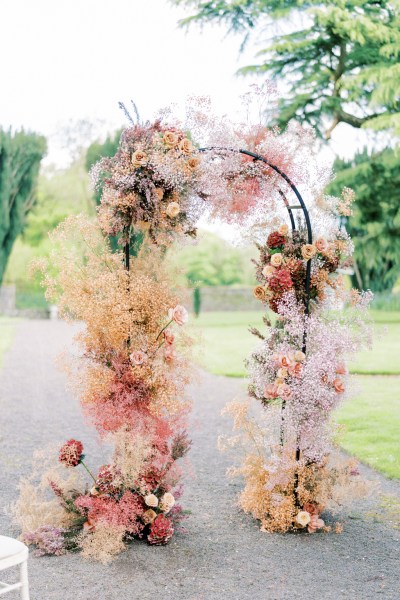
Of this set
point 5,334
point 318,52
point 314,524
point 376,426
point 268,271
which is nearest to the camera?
point 314,524

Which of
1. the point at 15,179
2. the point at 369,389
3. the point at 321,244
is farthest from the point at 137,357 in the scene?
the point at 15,179

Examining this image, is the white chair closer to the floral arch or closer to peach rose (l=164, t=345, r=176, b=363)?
the floral arch

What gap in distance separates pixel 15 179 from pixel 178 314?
22.4 m

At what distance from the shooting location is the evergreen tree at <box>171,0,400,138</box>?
15203 millimetres

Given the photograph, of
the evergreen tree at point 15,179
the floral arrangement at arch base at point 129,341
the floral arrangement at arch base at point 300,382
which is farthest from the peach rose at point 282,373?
the evergreen tree at point 15,179

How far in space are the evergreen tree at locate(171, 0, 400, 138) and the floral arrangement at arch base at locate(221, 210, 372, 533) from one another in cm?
1069

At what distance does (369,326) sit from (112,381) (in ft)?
5.87

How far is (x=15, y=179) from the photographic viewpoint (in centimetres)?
2545

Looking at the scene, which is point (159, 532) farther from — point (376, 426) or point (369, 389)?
point (369, 389)

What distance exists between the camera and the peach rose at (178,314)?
176 inches

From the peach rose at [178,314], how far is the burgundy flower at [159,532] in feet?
→ 4.22

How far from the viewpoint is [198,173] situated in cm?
467

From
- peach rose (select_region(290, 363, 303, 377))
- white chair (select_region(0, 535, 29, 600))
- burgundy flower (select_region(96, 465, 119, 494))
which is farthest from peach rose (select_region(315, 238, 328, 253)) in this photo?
white chair (select_region(0, 535, 29, 600))

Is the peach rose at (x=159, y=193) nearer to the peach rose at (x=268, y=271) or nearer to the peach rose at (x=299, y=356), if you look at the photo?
the peach rose at (x=268, y=271)
